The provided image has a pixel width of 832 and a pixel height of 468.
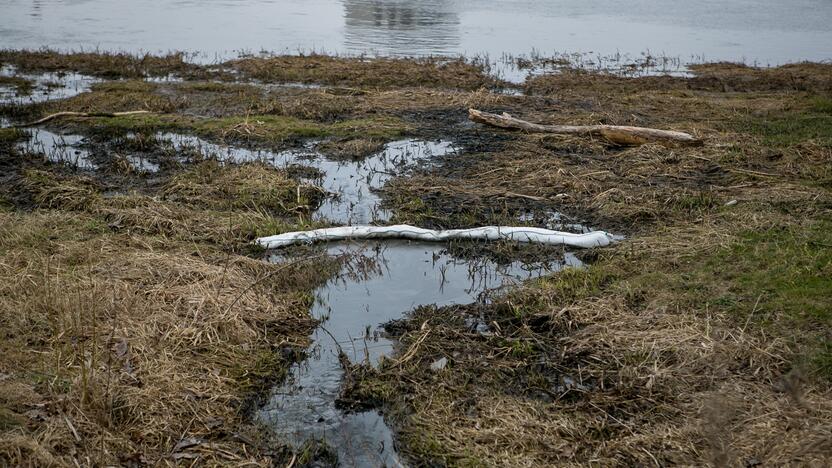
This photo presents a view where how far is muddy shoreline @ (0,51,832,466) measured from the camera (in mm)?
4590

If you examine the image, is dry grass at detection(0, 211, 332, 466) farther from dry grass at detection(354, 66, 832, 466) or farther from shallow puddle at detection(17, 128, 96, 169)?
shallow puddle at detection(17, 128, 96, 169)

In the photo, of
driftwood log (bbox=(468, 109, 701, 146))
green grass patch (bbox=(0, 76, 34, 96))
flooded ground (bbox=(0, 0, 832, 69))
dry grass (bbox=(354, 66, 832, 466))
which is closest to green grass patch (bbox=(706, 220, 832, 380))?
dry grass (bbox=(354, 66, 832, 466))

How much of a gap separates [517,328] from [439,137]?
669cm

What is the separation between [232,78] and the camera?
17938 mm

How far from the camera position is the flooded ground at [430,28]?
79.7 ft

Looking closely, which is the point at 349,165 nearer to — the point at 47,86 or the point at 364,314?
the point at 364,314

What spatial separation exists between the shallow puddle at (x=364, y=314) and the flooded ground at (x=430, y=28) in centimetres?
1582

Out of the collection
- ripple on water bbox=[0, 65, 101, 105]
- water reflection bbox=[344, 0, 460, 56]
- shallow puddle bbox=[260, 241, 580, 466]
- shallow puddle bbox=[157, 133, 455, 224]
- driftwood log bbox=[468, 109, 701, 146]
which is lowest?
shallow puddle bbox=[260, 241, 580, 466]

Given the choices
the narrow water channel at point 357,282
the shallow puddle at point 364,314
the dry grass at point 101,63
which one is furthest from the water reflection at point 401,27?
the shallow puddle at point 364,314

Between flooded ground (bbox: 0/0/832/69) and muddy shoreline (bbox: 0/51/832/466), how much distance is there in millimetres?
11859

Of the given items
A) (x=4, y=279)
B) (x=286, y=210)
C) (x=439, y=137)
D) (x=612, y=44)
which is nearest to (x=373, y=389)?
(x=4, y=279)

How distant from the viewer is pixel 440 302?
22.2 ft

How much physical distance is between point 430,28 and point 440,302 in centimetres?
2586

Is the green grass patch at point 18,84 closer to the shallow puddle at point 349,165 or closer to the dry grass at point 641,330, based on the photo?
the shallow puddle at point 349,165
